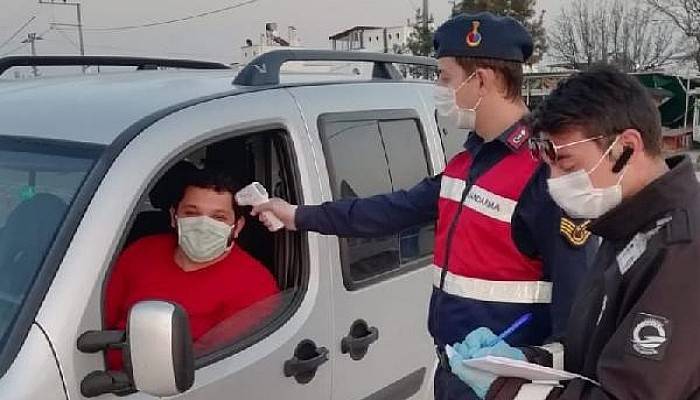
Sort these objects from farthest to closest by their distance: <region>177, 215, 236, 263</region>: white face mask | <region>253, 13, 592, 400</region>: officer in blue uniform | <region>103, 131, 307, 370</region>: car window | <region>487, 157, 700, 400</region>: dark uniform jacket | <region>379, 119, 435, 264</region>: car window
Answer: <region>379, 119, 435, 264</region>: car window → <region>177, 215, 236, 263</region>: white face mask → <region>103, 131, 307, 370</region>: car window → <region>253, 13, 592, 400</region>: officer in blue uniform → <region>487, 157, 700, 400</region>: dark uniform jacket

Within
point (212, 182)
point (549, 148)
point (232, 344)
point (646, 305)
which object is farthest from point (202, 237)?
point (646, 305)

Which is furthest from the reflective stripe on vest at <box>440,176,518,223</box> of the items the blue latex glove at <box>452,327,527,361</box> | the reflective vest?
the blue latex glove at <box>452,327,527,361</box>

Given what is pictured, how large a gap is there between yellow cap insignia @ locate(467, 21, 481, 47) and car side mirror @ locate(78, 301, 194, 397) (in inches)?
49.7

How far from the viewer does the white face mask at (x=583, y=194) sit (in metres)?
1.77

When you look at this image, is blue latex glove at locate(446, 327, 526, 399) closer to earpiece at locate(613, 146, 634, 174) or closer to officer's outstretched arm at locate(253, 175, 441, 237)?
earpiece at locate(613, 146, 634, 174)

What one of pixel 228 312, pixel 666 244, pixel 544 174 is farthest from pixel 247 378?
pixel 666 244

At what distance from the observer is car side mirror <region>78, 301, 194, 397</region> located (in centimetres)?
182

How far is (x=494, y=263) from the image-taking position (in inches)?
95.8

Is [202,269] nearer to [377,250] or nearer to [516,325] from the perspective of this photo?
[377,250]

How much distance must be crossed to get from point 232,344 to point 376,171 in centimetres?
105

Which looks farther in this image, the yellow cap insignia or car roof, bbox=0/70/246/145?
the yellow cap insignia

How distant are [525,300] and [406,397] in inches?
37.6

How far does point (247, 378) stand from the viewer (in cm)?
238

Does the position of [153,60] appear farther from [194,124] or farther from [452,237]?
[452,237]
